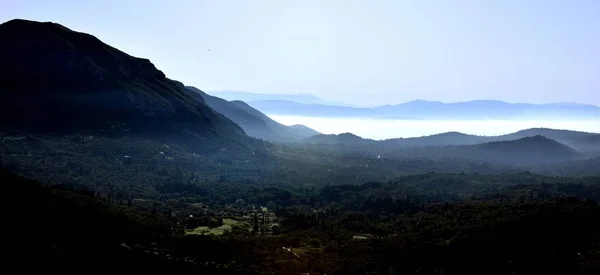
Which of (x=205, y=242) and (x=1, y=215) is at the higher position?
(x=1, y=215)

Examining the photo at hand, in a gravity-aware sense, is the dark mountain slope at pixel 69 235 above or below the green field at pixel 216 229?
above

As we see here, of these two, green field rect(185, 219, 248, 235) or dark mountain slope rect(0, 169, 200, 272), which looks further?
green field rect(185, 219, 248, 235)

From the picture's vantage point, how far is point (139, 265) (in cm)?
9962

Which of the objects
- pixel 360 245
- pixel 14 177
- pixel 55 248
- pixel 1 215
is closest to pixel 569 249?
pixel 360 245

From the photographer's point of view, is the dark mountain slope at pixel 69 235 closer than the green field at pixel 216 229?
Answer: Yes

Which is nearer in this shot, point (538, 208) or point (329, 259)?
point (329, 259)

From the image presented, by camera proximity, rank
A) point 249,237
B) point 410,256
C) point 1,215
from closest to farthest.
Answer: point 1,215, point 410,256, point 249,237

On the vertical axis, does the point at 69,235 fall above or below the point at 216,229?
above

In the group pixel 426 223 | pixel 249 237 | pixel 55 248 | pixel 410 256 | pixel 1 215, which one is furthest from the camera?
pixel 426 223

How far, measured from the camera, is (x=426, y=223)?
170000mm

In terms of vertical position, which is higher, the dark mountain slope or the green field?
the dark mountain slope

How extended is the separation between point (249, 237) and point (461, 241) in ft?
209

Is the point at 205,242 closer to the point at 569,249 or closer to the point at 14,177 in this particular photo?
the point at 14,177

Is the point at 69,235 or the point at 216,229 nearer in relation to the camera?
the point at 69,235
